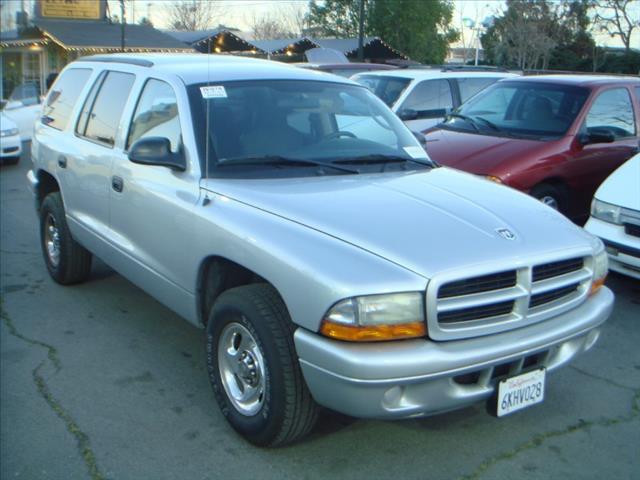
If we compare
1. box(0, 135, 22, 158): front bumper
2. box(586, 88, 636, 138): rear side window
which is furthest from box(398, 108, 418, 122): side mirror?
box(0, 135, 22, 158): front bumper

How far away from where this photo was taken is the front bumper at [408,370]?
2988 millimetres

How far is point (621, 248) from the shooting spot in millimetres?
5676

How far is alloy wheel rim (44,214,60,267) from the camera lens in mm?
6062

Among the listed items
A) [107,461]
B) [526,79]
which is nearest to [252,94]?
[107,461]

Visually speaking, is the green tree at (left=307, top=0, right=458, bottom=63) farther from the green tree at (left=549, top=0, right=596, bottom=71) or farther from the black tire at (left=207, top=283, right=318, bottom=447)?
the black tire at (left=207, top=283, right=318, bottom=447)

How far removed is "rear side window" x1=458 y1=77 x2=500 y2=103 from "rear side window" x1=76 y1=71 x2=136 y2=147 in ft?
22.3

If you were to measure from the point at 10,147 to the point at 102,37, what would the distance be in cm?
2004

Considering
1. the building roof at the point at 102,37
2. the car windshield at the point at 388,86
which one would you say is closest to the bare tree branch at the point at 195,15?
the building roof at the point at 102,37

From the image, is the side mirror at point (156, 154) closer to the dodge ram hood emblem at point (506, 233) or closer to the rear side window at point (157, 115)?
the rear side window at point (157, 115)

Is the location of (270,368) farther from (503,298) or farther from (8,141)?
(8,141)

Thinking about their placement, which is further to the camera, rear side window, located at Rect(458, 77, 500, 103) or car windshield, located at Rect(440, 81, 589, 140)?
rear side window, located at Rect(458, 77, 500, 103)

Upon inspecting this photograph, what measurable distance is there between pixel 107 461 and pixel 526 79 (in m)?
6.38

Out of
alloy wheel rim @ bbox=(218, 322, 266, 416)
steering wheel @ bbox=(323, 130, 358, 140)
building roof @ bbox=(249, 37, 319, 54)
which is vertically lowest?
alloy wheel rim @ bbox=(218, 322, 266, 416)

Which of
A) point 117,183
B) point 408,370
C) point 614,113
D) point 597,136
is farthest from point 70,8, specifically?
point 408,370
